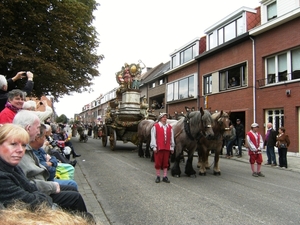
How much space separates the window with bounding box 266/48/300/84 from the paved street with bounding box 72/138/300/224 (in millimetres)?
8355

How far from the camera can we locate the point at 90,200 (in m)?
5.07

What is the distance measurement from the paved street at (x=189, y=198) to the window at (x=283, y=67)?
8.35 metres

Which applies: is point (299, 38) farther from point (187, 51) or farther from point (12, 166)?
point (12, 166)

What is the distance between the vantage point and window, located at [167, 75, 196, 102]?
971 inches

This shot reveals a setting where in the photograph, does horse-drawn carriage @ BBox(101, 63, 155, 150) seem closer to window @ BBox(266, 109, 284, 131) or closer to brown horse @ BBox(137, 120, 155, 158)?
brown horse @ BBox(137, 120, 155, 158)

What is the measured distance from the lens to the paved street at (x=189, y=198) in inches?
165

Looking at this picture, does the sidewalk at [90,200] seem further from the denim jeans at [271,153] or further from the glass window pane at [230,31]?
the glass window pane at [230,31]

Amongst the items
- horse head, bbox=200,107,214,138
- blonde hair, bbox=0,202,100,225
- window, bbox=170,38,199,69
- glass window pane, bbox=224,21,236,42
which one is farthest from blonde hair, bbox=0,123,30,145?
window, bbox=170,38,199,69

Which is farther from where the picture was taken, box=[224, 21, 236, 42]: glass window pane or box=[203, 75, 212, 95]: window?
box=[203, 75, 212, 95]: window

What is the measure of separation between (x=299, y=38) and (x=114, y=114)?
33.9ft

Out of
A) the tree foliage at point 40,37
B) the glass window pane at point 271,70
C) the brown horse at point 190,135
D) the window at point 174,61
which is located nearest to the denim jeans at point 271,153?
the brown horse at point 190,135

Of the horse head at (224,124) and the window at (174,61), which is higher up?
the window at (174,61)

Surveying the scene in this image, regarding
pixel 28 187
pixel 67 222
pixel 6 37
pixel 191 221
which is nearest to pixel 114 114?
pixel 6 37

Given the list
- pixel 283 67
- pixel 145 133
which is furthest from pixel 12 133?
pixel 283 67
